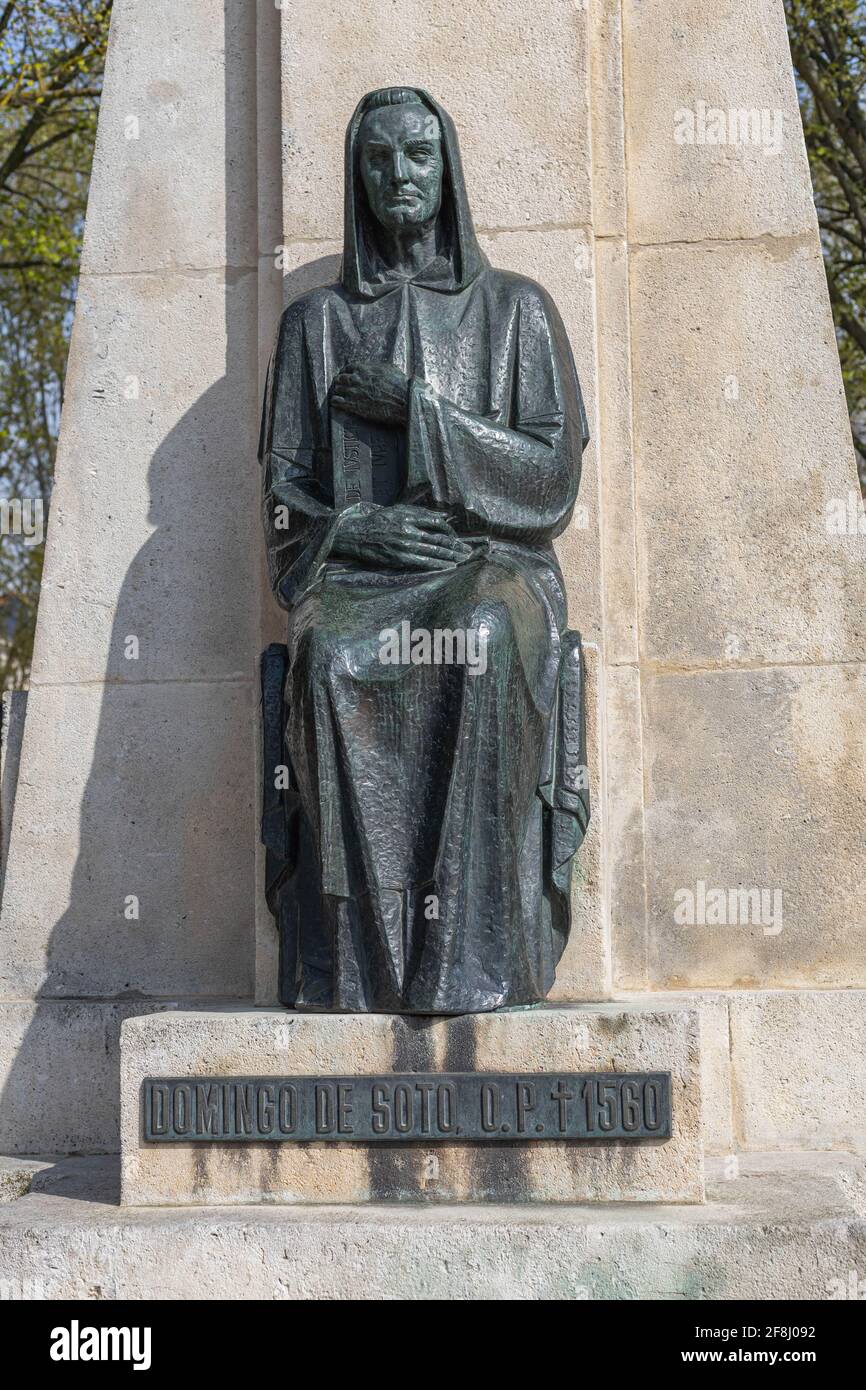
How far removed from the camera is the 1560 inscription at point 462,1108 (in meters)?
5.77

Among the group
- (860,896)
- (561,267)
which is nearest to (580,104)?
(561,267)

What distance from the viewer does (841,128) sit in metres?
17.0

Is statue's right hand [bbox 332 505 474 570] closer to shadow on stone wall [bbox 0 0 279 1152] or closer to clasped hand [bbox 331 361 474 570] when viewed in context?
clasped hand [bbox 331 361 474 570]

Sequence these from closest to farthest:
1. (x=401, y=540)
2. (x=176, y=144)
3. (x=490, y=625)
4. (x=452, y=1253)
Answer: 1. (x=452, y=1253)
2. (x=490, y=625)
3. (x=401, y=540)
4. (x=176, y=144)

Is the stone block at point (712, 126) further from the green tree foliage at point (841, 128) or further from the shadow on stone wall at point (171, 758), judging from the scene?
the green tree foliage at point (841, 128)

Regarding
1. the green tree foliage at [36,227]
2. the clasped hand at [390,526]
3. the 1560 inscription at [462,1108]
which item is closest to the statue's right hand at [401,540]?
the clasped hand at [390,526]

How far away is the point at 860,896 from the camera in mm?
7141

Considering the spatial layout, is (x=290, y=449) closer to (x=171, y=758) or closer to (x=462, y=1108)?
(x=171, y=758)

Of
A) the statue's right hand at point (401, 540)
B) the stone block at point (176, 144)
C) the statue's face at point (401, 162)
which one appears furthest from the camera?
the stone block at point (176, 144)

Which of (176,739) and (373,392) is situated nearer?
(373,392)

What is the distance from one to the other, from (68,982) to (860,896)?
3.05 metres

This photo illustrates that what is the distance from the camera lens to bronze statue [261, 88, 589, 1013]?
5879mm

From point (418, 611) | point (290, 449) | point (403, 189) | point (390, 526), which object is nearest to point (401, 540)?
point (390, 526)

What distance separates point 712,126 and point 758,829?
9.09ft
